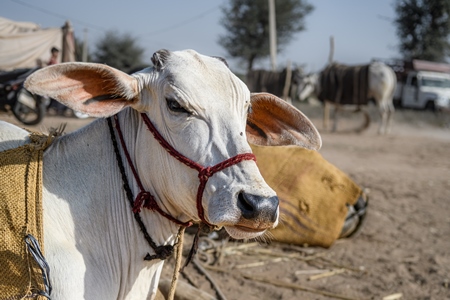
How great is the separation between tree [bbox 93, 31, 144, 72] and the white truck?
18214 mm

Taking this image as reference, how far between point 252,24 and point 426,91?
15498mm

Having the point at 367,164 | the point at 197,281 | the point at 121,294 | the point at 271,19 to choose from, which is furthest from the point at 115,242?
the point at 271,19

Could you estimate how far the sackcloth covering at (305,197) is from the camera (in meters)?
4.74

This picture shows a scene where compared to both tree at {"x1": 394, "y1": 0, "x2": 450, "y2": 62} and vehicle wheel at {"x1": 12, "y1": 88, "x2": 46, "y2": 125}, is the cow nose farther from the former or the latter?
tree at {"x1": 394, "y1": 0, "x2": 450, "y2": 62}

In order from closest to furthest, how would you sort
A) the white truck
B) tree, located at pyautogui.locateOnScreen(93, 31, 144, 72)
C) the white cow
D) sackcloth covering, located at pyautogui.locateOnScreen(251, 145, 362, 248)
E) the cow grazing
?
the white cow, sackcloth covering, located at pyautogui.locateOnScreen(251, 145, 362, 248), the cow grazing, the white truck, tree, located at pyautogui.locateOnScreen(93, 31, 144, 72)

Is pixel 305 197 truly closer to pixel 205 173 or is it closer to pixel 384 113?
pixel 205 173

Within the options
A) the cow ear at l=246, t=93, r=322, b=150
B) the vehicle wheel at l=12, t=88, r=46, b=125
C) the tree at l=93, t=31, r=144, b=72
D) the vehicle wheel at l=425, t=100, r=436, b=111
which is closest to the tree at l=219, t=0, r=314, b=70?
the tree at l=93, t=31, r=144, b=72

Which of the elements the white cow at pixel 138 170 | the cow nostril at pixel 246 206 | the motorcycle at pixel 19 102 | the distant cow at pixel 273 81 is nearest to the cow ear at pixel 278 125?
the white cow at pixel 138 170

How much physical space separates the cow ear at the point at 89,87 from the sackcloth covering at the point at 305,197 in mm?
2844

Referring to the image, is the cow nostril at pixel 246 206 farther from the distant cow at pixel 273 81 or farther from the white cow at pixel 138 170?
the distant cow at pixel 273 81

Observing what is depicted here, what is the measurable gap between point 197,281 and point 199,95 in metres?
2.36

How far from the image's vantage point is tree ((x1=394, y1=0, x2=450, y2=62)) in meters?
37.7

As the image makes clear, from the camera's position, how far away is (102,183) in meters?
2.08

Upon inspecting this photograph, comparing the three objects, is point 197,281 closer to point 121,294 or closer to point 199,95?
point 121,294
